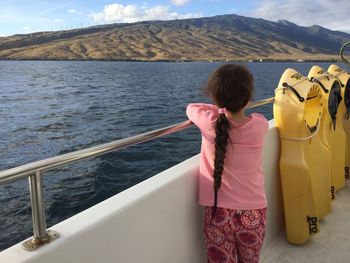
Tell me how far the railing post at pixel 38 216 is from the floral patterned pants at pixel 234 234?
34.3 inches

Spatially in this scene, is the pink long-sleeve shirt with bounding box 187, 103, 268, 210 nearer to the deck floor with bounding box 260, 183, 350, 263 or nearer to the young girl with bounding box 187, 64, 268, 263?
the young girl with bounding box 187, 64, 268, 263

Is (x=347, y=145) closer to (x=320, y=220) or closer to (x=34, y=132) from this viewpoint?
(x=320, y=220)

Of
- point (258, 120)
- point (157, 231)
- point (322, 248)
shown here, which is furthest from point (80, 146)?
point (258, 120)

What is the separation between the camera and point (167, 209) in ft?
6.55

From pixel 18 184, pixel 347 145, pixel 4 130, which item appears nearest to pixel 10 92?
pixel 4 130

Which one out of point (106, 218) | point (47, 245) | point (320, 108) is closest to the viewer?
point (47, 245)

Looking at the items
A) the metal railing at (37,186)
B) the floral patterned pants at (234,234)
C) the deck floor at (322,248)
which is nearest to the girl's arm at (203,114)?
the floral patterned pants at (234,234)

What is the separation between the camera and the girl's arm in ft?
6.40

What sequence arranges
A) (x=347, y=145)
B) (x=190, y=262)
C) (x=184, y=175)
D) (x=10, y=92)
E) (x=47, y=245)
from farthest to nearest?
1. (x=10, y=92)
2. (x=347, y=145)
3. (x=190, y=262)
4. (x=184, y=175)
5. (x=47, y=245)

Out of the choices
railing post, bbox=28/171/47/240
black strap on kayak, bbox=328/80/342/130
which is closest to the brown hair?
railing post, bbox=28/171/47/240

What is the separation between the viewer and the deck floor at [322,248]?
9.42ft

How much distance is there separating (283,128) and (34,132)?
18.9m

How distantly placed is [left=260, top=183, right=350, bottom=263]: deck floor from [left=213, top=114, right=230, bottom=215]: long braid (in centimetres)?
116

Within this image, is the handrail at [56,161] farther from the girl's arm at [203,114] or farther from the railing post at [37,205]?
the girl's arm at [203,114]
